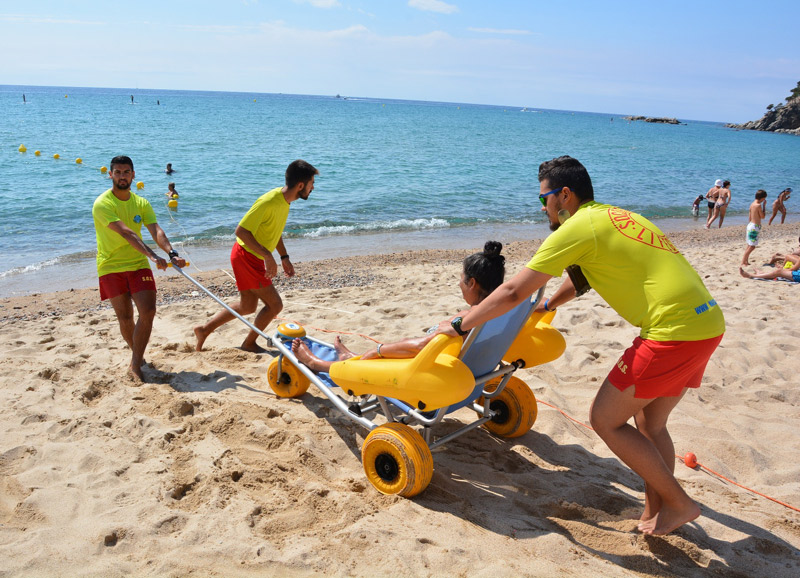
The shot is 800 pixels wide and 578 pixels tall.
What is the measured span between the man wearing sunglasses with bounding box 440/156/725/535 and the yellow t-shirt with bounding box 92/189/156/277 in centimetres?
343

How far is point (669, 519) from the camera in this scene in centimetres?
289

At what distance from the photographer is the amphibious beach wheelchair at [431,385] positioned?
10.3 feet

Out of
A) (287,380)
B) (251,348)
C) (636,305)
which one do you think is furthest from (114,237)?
(636,305)

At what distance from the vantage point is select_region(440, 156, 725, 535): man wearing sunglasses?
106 inches

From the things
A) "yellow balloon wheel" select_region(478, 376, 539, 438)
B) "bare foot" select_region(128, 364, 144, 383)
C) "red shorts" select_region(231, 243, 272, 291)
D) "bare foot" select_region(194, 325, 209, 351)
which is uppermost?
"red shorts" select_region(231, 243, 272, 291)

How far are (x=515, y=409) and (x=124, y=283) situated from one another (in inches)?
137

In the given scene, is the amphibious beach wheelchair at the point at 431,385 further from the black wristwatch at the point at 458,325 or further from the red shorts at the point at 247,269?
the red shorts at the point at 247,269

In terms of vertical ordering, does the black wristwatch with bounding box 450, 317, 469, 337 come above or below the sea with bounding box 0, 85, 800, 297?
above

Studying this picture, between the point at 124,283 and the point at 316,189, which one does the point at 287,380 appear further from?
the point at 316,189

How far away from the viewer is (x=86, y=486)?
10.8 ft

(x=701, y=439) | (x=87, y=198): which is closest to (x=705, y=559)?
(x=701, y=439)

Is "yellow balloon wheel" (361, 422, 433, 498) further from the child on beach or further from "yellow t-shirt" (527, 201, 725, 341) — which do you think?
the child on beach

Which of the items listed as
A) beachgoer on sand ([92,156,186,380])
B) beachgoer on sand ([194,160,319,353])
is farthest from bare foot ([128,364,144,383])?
beachgoer on sand ([194,160,319,353])

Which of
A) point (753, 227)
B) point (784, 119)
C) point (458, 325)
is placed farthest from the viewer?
point (784, 119)
